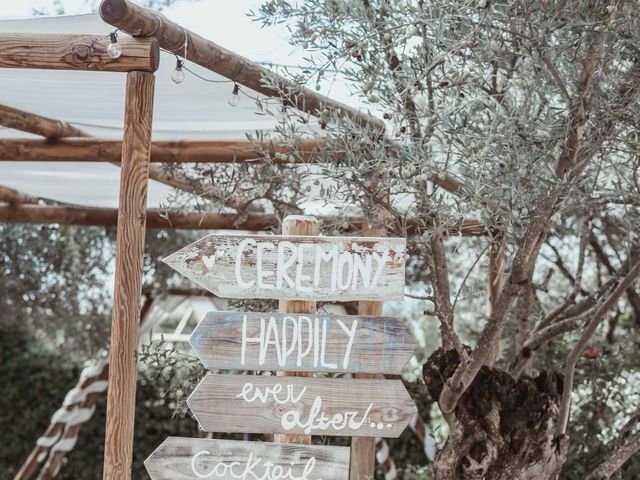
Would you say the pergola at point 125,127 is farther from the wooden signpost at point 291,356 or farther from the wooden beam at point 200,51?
the wooden signpost at point 291,356

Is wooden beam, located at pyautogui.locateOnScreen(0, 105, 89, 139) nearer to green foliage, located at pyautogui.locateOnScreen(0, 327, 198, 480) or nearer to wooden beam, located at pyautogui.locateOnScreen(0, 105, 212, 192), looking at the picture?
wooden beam, located at pyautogui.locateOnScreen(0, 105, 212, 192)

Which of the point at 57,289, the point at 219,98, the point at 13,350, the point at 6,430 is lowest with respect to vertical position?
the point at 6,430

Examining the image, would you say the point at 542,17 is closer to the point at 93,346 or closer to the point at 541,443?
the point at 541,443

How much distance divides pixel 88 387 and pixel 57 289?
4.53ft

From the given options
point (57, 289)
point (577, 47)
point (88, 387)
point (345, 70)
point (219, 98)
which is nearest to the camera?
point (577, 47)

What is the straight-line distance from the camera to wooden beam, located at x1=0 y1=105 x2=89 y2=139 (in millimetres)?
4398

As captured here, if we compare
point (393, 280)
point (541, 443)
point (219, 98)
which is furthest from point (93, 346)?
point (393, 280)

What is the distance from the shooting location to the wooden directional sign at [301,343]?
2525 millimetres

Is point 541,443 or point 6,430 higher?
point 541,443

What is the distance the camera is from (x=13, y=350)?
8.40m

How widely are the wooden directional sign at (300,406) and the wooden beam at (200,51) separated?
0.96 m

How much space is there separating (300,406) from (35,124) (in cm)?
287

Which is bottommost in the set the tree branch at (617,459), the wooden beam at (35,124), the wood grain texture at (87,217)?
the tree branch at (617,459)

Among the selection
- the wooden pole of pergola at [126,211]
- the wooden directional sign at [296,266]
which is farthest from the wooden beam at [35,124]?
the wooden directional sign at [296,266]
